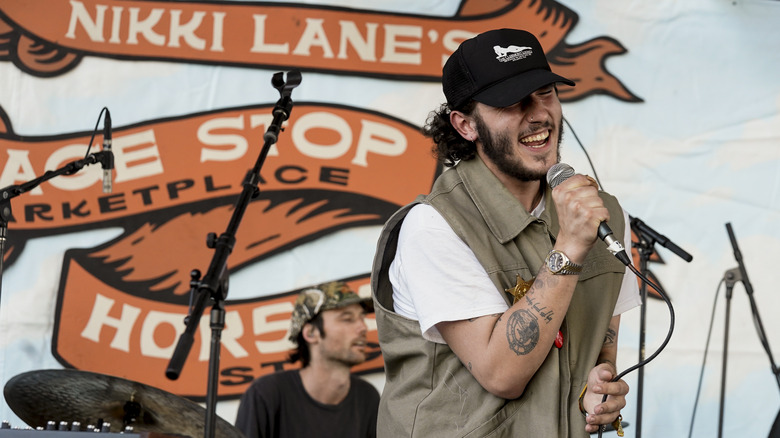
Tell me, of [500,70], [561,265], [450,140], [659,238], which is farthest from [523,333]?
[659,238]

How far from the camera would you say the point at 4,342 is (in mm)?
3484

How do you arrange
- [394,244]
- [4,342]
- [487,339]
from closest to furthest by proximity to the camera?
[487,339] → [394,244] → [4,342]

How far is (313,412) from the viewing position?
13.5 feet

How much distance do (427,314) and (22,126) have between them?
2.53 m

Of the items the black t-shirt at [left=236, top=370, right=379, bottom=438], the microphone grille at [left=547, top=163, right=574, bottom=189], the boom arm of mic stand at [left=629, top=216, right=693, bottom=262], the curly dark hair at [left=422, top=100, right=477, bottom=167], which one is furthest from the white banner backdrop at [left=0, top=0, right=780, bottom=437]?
the microphone grille at [left=547, top=163, right=574, bottom=189]

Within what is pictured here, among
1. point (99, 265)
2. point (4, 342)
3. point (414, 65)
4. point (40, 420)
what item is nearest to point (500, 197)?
point (40, 420)

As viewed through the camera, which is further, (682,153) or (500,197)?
(682,153)

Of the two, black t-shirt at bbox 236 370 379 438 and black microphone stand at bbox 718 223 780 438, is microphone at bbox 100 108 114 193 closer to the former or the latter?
black t-shirt at bbox 236 370 379 438

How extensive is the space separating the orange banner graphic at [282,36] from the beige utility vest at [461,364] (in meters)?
1.89

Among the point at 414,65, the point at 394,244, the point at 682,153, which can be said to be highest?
the point at 414,65

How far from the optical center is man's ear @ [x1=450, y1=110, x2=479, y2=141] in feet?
7.02

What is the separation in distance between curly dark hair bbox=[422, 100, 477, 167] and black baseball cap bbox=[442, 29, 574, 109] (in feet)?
0.26

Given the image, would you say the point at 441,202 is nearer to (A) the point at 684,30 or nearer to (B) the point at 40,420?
(B) the point at 40,420

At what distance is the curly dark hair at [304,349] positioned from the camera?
153 inches
